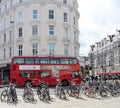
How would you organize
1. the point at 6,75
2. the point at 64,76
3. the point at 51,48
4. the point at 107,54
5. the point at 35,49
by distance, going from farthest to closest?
the point at 107,54
the point at 51,48
the point at 35,49
the point at 6,75
the point at 64,76

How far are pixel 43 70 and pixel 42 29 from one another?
19.2m

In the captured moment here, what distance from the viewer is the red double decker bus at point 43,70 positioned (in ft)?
120

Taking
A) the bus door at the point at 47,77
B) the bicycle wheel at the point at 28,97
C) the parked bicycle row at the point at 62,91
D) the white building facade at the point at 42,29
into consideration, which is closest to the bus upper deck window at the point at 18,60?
the bus door at the point at 47,77

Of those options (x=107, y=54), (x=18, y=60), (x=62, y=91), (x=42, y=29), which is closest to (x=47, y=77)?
(x=18, y=60)

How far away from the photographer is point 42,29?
55.3 metres

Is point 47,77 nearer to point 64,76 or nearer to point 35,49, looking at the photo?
point 64,76

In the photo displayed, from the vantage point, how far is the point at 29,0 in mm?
56750

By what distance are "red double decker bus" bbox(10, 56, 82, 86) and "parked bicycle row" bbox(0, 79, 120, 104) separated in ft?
34.9

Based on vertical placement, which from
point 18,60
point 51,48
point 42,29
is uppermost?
point 42,29

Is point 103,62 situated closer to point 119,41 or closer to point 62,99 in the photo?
point 119,41

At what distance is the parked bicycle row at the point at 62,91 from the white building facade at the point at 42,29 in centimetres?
2855

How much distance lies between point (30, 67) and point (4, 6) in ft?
99.0

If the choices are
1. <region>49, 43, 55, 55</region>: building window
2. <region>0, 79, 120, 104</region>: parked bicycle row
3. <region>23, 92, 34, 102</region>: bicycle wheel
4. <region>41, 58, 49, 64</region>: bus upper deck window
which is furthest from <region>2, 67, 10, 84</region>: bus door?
<region>23, 92, 34, 102</region>: bicycle wheel

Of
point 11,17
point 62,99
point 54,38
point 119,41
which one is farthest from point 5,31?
point 119,41
